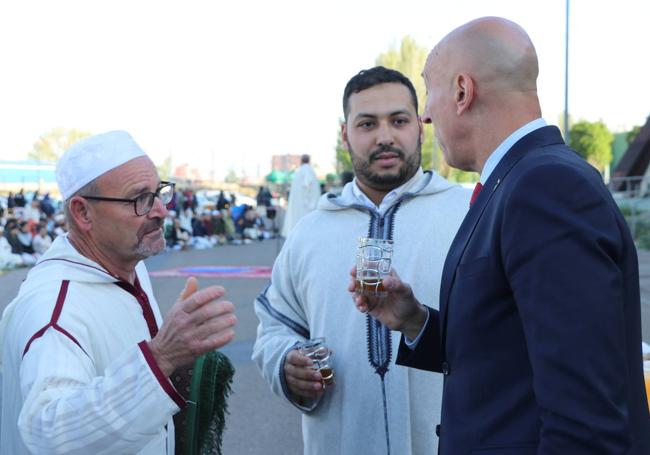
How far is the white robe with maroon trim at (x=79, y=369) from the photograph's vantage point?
1997 millimetres

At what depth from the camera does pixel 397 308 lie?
7.82 feet

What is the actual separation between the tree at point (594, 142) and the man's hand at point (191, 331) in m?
71.3

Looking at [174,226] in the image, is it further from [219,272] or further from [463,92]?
[463,92]

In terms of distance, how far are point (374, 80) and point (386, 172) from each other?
0.43 meters

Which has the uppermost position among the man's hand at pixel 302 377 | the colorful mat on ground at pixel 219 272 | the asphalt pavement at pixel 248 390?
the man's hand at pixel 302 377

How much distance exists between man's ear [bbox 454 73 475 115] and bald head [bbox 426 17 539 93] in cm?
2

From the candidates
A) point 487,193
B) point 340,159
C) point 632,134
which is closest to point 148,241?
point 487,193

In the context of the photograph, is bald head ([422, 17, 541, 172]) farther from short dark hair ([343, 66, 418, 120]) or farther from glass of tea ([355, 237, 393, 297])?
short dark hair ([343, 66, 418, 120])

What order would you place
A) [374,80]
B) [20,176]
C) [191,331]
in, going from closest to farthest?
[191,331], [374,80], [20,176]

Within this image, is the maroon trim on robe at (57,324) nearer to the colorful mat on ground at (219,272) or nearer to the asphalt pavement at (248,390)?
the asphalt pavement at (248,390)

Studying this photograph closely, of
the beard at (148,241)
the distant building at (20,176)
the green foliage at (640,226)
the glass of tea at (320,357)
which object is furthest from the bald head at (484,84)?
the distant building at (20,176)

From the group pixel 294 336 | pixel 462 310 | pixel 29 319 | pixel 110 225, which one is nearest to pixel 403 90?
pixel 294 336

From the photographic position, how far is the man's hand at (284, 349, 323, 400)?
2857mm

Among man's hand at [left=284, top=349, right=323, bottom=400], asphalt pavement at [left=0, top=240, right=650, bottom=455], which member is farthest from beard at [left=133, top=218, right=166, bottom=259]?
asphalt pavement at [left=0, top=240, right=650, bottom=455]
